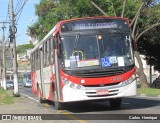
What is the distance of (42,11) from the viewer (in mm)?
64750

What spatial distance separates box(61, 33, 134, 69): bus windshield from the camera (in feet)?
51.1

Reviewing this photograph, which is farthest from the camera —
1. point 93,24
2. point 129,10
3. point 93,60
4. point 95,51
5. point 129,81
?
point 129,10

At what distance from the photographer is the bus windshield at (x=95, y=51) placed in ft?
51.1

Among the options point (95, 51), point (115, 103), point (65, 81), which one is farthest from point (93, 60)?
point (115, 103)

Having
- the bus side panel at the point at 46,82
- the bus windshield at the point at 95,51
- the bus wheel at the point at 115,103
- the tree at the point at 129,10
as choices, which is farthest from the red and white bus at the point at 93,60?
the tree at the point at 129,10

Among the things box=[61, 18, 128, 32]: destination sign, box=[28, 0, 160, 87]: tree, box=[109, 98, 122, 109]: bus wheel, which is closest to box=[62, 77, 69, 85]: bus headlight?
box=[61, 18, 128, 32]: destination sign

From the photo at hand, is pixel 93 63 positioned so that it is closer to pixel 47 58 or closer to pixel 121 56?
pixel 121 56

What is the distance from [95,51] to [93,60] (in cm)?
35

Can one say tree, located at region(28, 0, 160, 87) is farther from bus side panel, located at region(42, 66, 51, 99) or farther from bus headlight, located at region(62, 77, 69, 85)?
bus headlight, located at region(62, 77, 69, 85)

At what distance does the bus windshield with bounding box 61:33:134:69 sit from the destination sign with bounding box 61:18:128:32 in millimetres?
375

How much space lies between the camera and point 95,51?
1569 centimetres

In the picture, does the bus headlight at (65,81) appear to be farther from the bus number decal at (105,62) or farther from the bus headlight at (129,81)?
the bus headlight at (129,81)

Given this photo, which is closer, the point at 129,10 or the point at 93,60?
the point at 93,60

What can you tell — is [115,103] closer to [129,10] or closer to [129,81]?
[129,81]
